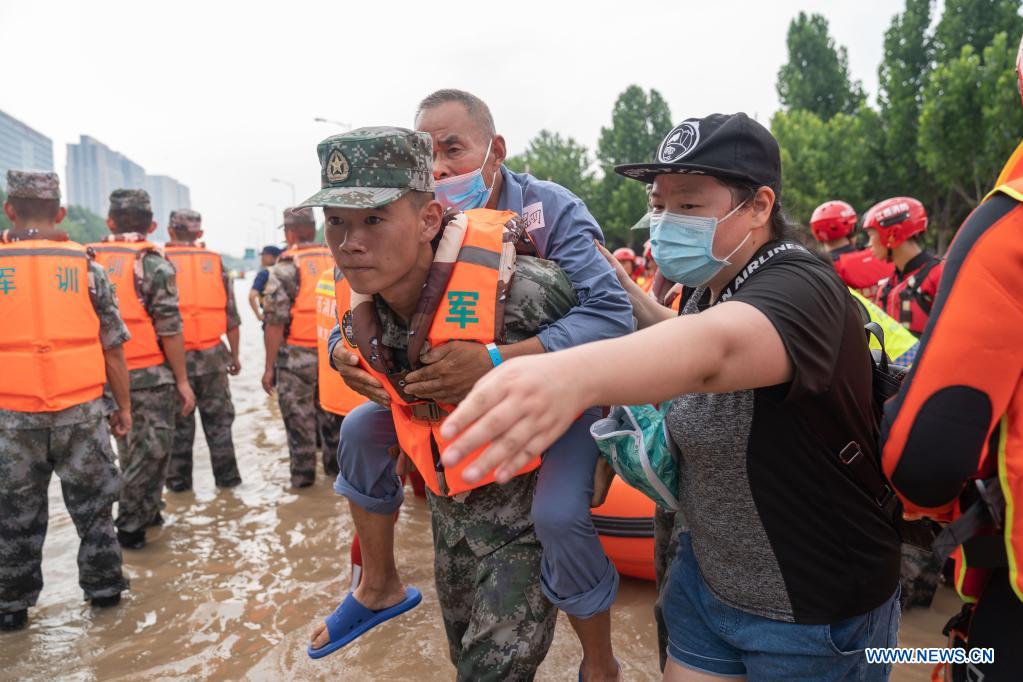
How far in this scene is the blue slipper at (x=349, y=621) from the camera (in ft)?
9.35

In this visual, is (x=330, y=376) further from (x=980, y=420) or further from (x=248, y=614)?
(x=980, y=420)

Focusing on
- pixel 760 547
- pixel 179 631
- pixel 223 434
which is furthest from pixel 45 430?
pixel 760 547

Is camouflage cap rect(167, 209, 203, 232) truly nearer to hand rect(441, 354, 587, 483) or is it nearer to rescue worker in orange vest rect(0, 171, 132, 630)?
rescue worker in orange vest rect(0, 171, 132, 630)

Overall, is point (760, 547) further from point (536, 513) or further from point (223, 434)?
point (223, 434)

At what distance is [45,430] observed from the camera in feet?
14.5

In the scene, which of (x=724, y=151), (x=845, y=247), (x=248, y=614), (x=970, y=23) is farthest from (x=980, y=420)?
(x=970, y=23)

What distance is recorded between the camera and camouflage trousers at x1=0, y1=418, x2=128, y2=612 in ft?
14.3

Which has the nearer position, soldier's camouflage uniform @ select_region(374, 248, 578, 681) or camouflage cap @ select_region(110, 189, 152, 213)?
soldier's camouflage uniform @ select_region(374, 248, 578, 681)

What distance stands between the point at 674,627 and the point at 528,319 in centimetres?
108

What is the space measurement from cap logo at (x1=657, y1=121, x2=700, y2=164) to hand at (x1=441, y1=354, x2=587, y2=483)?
105 centimetres

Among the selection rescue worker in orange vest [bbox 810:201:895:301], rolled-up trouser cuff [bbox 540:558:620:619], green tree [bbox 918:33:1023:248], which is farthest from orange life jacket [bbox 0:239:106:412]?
green tree [bbox 918:33:1023:248]

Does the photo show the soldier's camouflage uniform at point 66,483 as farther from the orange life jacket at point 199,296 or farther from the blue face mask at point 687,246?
the blue face mask at point 687,246

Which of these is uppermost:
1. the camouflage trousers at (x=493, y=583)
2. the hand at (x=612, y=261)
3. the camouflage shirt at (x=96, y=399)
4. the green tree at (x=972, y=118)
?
the green tree at (x=972, y=118)

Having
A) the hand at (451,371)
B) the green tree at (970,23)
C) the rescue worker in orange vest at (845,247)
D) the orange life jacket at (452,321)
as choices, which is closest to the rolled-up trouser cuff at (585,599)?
the orange life jacket at (452,321)
